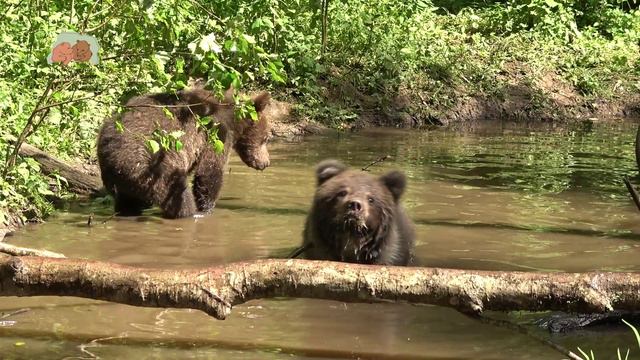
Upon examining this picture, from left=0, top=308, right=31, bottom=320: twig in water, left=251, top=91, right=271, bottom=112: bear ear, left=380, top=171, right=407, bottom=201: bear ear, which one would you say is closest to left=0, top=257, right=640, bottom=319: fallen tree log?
left=0, top=308, right=31, bottom=320: twig in water

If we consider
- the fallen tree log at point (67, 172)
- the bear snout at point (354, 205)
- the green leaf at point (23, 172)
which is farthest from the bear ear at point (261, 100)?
the bear snout at point (354, 205)

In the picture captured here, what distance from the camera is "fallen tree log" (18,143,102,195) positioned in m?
10.2

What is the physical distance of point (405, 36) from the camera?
2058 cm

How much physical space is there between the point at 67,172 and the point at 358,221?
459 centimetres

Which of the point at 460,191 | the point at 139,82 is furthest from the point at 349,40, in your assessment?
the point at 139,82

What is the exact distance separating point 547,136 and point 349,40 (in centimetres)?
471

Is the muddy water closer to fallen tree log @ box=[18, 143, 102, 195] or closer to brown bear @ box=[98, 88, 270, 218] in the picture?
brown bear @ box=[98, 88, 270, 218]

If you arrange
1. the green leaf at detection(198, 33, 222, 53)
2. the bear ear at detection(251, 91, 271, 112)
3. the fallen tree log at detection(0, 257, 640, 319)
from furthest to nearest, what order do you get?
the bear ear at detection(251, 91, 271, 112) → the green leaf at detection(198, 33, 222, 53) → the fallen tree log at detection(0, 257, 640, 319)

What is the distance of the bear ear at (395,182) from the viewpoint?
7.72 m

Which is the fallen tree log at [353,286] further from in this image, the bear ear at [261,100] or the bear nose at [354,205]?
the bear ear at [261,100]

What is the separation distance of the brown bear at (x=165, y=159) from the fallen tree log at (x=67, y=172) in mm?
744

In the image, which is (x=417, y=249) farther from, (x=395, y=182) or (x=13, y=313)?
(x=13, y=313)

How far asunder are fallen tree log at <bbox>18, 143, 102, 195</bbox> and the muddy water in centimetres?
42

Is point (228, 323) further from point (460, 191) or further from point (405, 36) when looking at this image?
point (405, 36)
